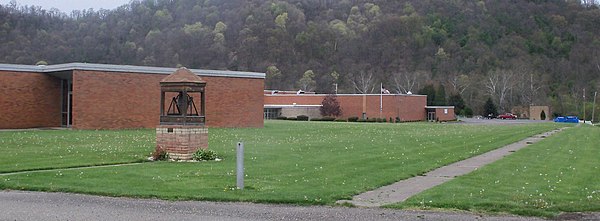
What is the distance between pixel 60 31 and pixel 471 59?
76.2 metres

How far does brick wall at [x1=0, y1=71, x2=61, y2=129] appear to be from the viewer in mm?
41938

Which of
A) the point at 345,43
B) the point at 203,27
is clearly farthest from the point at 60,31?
the point at 345,43

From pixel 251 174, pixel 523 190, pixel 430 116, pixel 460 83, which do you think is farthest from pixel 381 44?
pixel 523 190

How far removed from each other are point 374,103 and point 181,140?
71736 millimetres

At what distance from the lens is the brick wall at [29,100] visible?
4194 cm

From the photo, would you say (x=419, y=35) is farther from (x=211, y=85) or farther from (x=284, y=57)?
(x=211, y=85)

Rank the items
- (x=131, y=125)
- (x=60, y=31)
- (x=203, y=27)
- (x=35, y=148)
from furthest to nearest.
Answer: (x=203, y=27)
(x=60, y=31)
(x=131, y=125)
(x=35, y=148)

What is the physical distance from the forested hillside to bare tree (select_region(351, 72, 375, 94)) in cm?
23

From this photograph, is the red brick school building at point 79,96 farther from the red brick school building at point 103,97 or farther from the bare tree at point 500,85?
the bare tree at point 500,85

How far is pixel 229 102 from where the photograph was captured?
50.1 metres

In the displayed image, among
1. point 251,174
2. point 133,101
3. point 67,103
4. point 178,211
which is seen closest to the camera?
point 178,211

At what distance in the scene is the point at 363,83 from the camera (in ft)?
426

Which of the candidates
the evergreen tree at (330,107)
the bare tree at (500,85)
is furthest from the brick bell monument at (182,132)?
the bare tree at (500,85)

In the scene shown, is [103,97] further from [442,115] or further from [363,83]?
[363,83]
